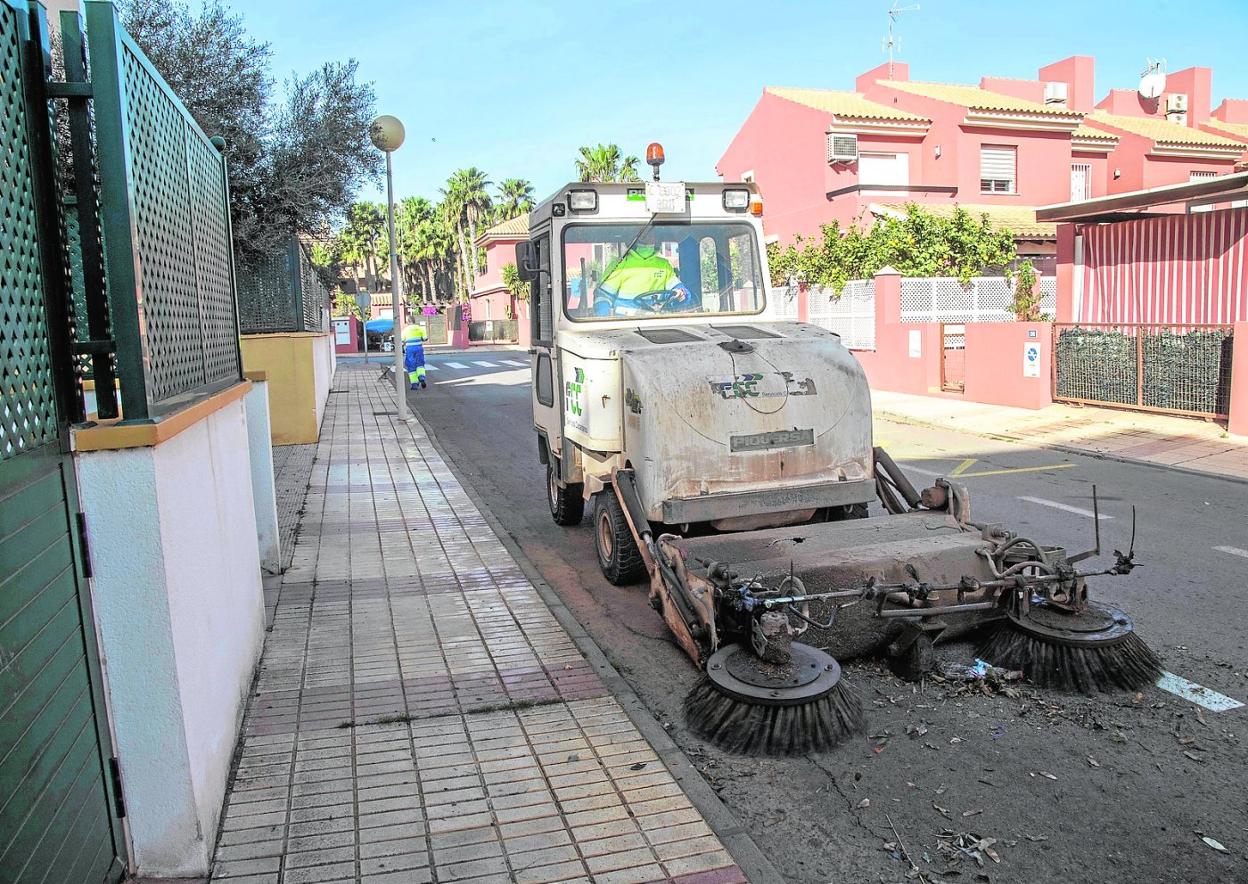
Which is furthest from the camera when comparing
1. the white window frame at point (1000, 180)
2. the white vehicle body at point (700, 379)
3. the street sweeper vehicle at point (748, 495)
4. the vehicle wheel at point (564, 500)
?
the white window frame at point (1000, 180)

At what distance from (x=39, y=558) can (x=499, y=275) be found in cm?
5421

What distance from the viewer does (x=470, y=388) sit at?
2420 centimetres

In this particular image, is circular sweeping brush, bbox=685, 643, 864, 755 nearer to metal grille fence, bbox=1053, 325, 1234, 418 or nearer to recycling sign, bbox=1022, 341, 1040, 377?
metal grille fence, bbox=1053, 325, 1234, 418

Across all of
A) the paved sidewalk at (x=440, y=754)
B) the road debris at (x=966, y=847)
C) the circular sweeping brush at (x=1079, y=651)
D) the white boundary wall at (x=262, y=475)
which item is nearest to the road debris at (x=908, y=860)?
the road debris at (x=966, y=847)

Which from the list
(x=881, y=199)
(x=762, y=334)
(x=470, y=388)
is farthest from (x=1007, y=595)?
(x=881, y=199)

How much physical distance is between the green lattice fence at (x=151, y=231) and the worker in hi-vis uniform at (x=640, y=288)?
270 centimetres

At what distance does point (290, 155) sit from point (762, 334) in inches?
343

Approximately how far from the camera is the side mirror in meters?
7.04

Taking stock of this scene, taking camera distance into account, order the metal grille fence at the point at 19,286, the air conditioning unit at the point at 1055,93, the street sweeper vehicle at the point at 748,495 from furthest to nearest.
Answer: the air conditioning unit at the point at 1055,93
the street sweeper vehicle at the point at 748,495
the metal grille fence at the point at 19,286

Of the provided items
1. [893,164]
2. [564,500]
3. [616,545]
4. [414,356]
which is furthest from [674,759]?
[893,164]

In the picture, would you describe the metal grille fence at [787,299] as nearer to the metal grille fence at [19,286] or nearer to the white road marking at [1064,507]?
the white road marking at [1064,507]

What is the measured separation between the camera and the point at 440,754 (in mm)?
4105

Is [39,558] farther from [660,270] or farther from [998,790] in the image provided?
[660,270]

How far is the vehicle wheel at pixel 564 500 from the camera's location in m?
8.11
